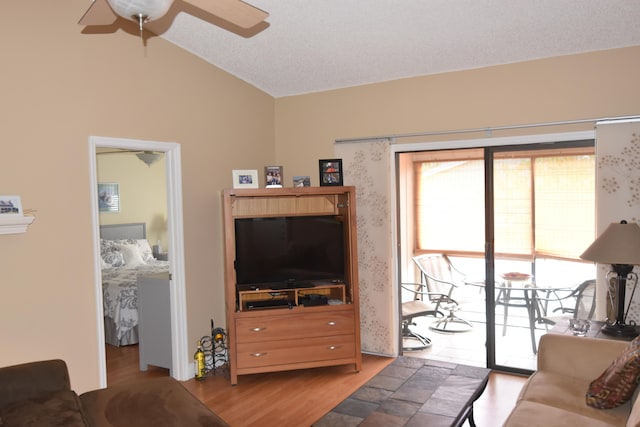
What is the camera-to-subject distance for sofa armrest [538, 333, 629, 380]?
3.02 metres

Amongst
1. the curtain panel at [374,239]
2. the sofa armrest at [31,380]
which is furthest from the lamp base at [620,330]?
the sofa armrest at [31,380]

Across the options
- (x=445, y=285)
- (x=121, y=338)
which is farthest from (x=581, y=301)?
(x=121, y=338)

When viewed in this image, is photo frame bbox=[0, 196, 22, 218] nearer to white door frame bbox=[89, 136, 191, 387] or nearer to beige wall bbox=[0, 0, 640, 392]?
beige wall bbox=[0, 0, 640, 392]

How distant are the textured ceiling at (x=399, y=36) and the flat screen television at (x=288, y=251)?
4.56 feet

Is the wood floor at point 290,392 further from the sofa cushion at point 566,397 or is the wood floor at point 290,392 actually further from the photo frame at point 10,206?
the photo frame at point 10,206

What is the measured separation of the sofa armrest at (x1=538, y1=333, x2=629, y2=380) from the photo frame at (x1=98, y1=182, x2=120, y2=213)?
6.04 meters

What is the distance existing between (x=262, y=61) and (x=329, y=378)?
282cm

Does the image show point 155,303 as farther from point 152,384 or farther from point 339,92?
point 339,92

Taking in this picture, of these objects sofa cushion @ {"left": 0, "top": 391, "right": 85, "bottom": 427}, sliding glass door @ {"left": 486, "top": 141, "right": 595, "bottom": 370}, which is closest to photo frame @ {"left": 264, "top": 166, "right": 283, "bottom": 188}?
sliding glass door @ {"left": 486, "top": 141, "right": 595, "bottom": 370}

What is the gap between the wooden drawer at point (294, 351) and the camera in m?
4.43

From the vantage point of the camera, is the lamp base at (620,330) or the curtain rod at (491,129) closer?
the lamp base at (620,330)

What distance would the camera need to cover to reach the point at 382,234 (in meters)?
4.99

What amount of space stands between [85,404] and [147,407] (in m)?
0.40

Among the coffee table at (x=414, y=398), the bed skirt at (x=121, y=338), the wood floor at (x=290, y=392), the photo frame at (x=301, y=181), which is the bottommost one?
the wood floor at (x=290, y=392)
